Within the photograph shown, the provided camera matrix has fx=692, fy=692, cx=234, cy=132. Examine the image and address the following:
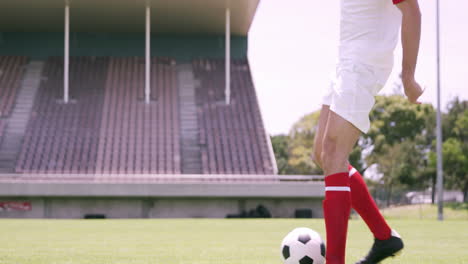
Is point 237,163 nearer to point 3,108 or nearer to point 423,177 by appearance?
point 3,108

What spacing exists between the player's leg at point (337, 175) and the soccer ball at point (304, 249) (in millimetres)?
407

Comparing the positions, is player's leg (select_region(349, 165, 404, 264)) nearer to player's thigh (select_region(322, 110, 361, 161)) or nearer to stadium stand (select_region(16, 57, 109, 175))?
player's thigh (select_region(322, 110, 361, 161))

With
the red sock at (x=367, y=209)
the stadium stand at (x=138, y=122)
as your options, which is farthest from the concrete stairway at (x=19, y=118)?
the red sock at (x=367, y=209)

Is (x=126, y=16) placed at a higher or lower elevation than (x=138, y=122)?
higher

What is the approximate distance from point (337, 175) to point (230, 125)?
2402 centimetres

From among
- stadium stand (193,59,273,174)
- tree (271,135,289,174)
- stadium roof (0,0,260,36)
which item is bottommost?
tree (271,135,289,174)

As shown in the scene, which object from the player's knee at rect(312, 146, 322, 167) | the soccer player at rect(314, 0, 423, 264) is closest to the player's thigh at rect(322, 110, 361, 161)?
the soccer player at rect(314, 0, 423, 264)

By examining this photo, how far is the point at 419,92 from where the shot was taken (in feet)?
11.9

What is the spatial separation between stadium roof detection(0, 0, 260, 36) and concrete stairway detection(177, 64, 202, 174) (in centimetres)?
220

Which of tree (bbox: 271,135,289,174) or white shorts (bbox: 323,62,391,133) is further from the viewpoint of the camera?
tree (bbox: 271,135,289,174)

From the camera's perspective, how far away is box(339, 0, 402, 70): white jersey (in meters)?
3.67

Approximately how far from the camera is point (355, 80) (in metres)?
3.60

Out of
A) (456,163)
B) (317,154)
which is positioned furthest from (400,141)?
(317,154)

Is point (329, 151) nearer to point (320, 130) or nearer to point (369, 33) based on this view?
point (320, 130)
